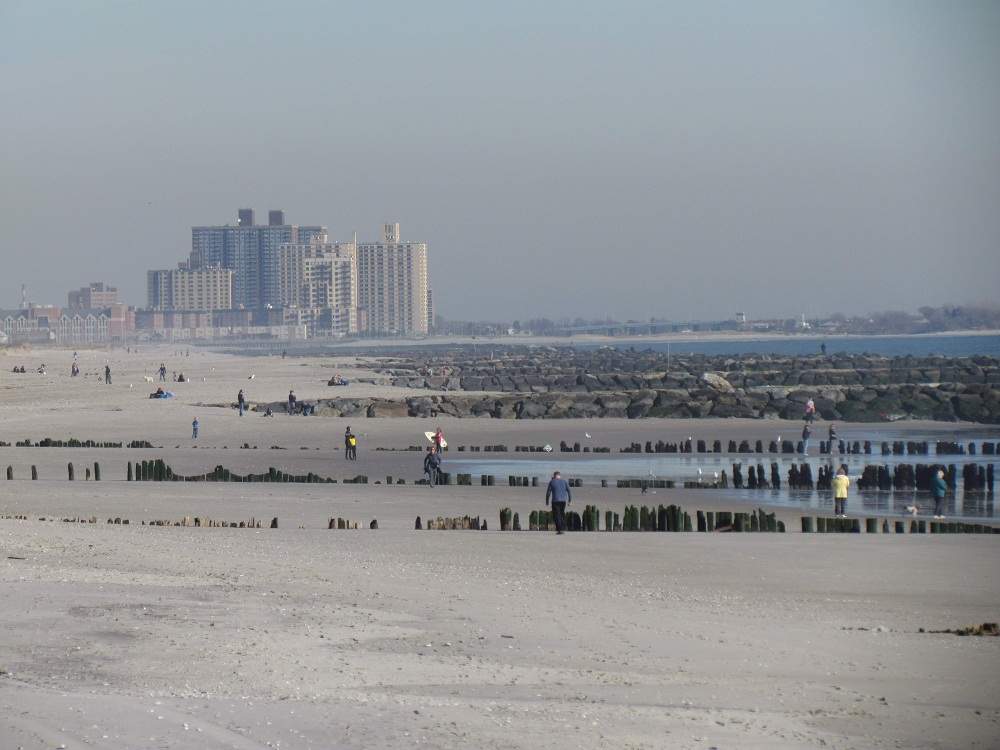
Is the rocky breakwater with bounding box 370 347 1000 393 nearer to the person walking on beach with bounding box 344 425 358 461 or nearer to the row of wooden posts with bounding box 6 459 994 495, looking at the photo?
the person walking on beach with bounding box 344 425 358 461

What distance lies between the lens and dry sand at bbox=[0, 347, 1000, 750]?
8461 mm

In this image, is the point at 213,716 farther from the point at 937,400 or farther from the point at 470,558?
the point at 937,400

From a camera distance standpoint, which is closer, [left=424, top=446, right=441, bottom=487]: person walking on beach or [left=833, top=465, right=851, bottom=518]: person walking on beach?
[left=833, top=465, right=851, bottom=518]: person walking on beach

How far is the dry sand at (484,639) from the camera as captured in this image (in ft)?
27.8

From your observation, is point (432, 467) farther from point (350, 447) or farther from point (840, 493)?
point (840, 493)

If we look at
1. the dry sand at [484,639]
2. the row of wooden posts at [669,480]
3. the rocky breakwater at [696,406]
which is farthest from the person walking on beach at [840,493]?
the rocky breakwater at [696,406]

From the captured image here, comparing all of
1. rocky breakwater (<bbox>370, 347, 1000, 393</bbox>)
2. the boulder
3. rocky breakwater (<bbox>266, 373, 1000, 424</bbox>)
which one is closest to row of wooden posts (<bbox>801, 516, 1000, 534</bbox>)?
rocky breakwater (<bbox>266, 373, 1000, 424</bbox>)

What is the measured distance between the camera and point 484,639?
1088 cm

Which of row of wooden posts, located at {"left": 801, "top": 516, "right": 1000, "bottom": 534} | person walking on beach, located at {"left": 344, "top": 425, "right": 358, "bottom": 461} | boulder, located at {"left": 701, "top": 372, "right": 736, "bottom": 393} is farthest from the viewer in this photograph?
boulder, located at {"left": 701, "top": 372, "right": 736, "bottom": 393}

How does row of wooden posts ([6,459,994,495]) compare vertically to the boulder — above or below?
below

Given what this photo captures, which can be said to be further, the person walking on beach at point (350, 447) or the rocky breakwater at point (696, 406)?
the rocky breakwater at point (696, 406)

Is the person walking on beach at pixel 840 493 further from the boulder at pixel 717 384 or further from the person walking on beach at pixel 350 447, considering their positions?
the boulder at pixel 717 384

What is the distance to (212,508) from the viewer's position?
21.4 meters

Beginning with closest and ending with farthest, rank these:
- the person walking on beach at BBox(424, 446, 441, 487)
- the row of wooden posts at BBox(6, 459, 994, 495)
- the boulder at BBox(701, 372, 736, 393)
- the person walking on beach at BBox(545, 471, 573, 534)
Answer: the person walking on beach at BBox(545, 471, 573, 534) → the person walking on beach at BBox(424, 446, 441, 487) → the row of wooden posts at BBox(6, 459, 994, 495) → the boulder at BBox(701, 372, 736, 393)
